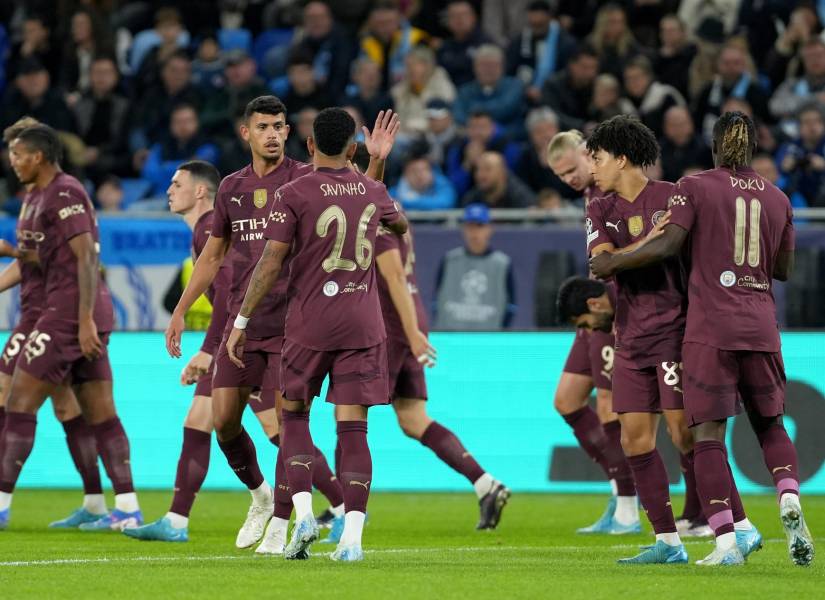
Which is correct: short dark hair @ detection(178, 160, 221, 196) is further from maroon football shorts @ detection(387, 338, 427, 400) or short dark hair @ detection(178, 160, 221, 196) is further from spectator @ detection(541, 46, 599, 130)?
spectator @ detection(541, 46, 599, 130)

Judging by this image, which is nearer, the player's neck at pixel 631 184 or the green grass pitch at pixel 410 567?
the green grass pitch at pixel 410 567

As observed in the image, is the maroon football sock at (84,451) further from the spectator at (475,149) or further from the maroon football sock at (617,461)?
the spectator at (475,149)

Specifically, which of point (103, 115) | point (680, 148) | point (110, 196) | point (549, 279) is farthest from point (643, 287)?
point (103, 115)

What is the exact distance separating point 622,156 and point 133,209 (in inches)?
435

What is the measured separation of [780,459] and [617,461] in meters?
3.04

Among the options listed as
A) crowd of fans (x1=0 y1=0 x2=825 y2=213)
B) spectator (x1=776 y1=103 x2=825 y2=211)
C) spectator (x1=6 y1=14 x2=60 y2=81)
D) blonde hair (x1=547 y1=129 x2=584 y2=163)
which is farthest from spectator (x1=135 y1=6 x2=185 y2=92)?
blonde hair (x1=547 y1=129 x2=584 y2=163)

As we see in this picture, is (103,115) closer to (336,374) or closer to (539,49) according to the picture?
(539,49)

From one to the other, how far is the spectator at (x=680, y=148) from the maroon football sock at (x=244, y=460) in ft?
27.1

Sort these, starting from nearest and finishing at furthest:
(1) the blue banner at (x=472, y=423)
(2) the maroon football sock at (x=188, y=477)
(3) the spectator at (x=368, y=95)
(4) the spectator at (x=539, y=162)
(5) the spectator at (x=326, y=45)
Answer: (2) the maroon football sock at (x=188, y=477)
(1) the blue banner at (x=472, y=423)
(4) the spectator at (x=539, y=162)
(3) the spectator at (x=368, y=95)
(5) the spectator at (x=326, y=45)

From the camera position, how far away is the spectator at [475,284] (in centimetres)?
1584

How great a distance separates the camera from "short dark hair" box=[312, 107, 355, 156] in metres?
8.38

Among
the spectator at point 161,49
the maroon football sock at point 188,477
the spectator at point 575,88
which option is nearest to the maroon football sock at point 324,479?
the maroon football sock at point 188,477

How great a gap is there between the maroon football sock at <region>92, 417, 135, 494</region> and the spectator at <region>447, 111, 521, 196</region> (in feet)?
25.0

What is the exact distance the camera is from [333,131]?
838 centimetres
